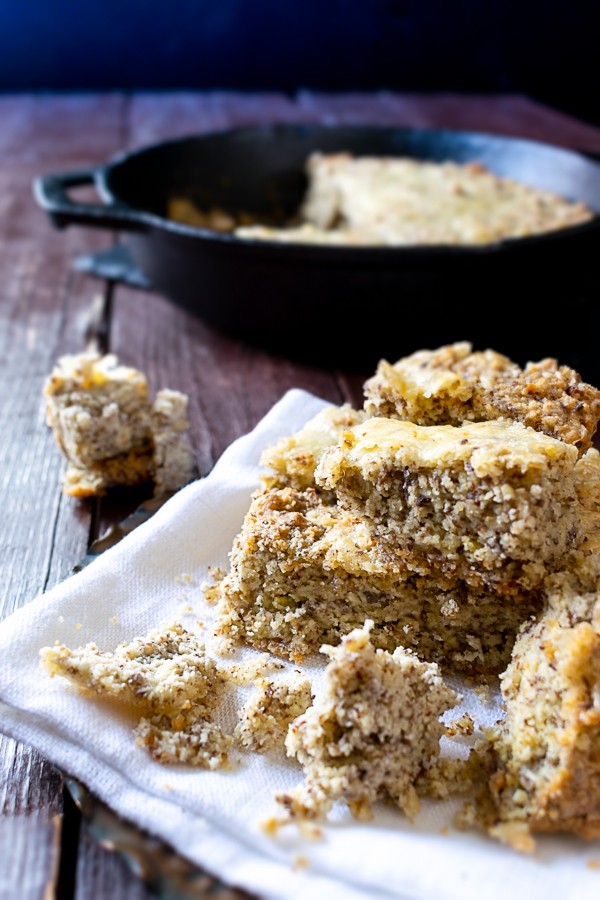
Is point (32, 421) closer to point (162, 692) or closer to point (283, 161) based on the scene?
point (162, 692)

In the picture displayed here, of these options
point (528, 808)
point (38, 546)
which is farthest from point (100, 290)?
point (528, 808)

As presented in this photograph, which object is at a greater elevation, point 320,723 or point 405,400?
point 405,400

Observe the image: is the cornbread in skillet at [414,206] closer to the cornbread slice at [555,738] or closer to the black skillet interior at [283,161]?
the black skillet interior at [283,161]

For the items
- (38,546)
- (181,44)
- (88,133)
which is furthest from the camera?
(181,44)

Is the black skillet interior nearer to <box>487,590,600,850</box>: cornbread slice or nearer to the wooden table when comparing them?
the wooden table

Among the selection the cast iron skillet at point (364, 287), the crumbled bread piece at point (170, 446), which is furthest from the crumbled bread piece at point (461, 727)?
the cast iron skillet at point (364, 287)

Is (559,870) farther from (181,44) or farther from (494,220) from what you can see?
(181,44)
